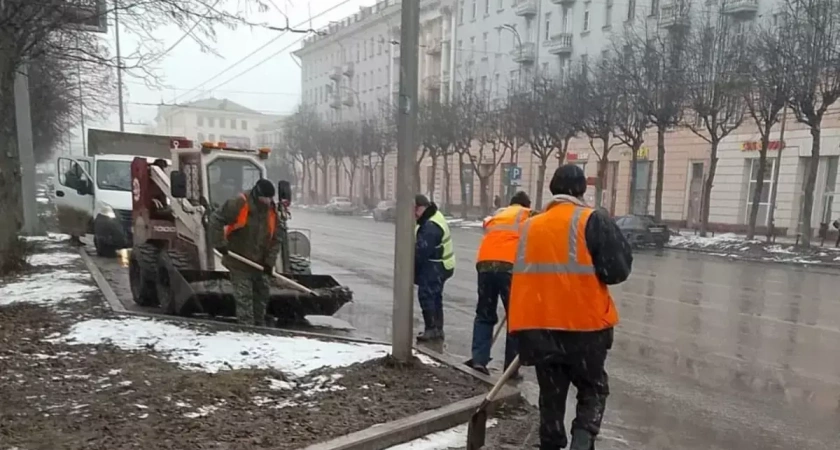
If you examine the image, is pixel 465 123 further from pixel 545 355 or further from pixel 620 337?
pixel 545 355

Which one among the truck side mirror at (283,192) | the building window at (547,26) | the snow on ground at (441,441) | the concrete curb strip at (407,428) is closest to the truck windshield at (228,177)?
the truck side mirror at (283,192)

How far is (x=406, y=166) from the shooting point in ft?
19.4

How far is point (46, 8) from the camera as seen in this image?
891 cm

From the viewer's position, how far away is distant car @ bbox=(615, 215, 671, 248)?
25.5 metres

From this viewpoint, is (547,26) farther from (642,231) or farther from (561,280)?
(561,280)

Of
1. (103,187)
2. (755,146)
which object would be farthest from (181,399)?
(755,146)

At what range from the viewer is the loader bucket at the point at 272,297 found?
8227 millimetres

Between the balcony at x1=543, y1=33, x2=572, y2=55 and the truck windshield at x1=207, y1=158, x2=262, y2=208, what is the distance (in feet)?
118

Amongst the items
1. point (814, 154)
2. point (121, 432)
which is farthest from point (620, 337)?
point (814, 154)

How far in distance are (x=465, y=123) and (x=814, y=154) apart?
21.0m

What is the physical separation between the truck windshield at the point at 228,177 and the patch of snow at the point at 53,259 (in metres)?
5.41

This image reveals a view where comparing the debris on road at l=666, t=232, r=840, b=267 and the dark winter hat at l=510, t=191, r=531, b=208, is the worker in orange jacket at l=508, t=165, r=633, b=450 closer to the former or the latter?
the dark winter hat at l=510, t=191, r=531, b=208

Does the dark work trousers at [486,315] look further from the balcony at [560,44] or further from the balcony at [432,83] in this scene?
the balcony at [432,83]

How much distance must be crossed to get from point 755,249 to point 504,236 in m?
21.4
